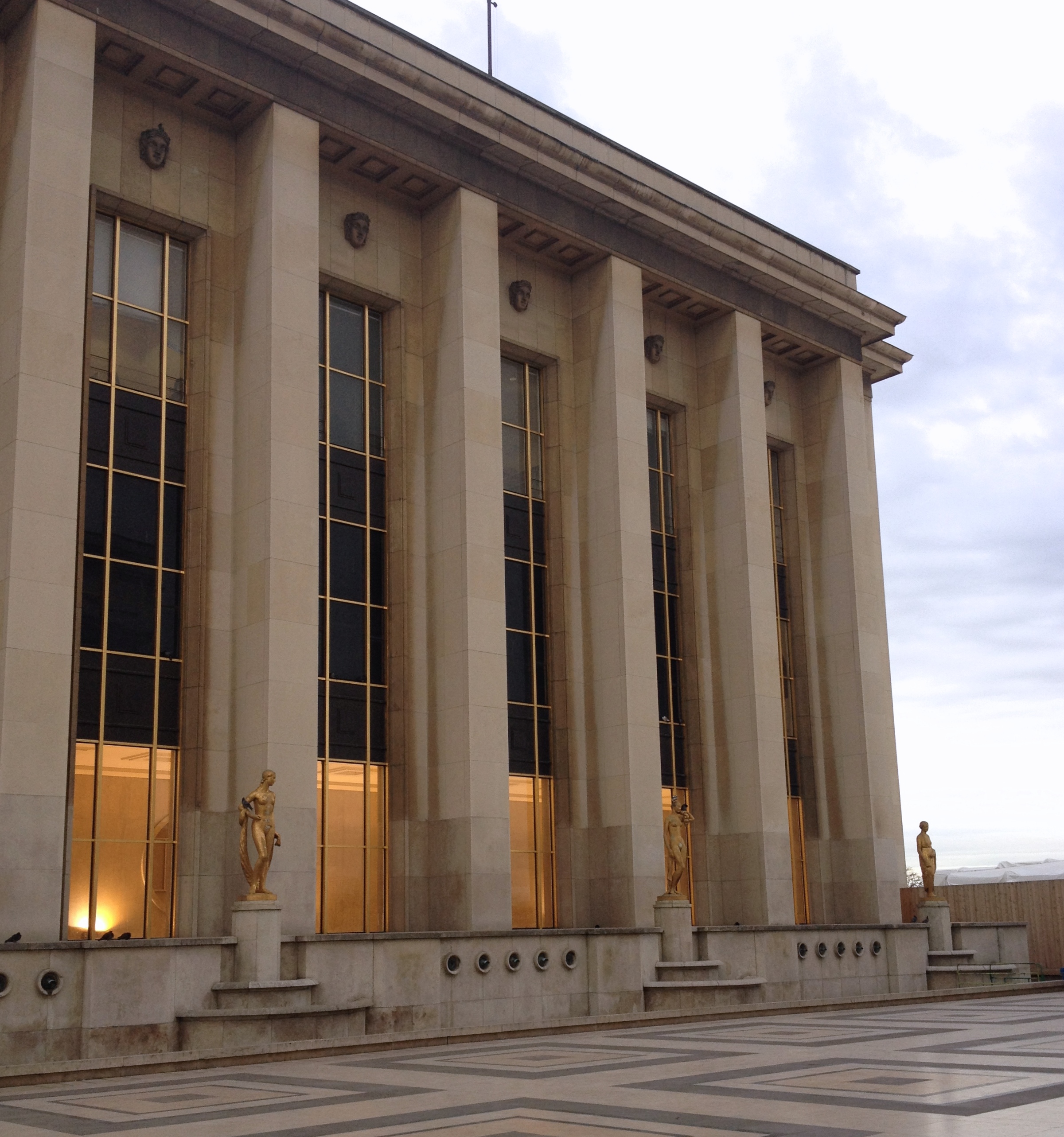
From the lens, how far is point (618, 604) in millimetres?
38500

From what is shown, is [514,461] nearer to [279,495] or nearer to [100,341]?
[279,495]

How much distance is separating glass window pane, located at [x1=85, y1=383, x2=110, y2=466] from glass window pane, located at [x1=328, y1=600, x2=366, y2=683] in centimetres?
688

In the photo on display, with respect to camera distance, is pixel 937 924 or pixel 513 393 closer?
pixel 513 393

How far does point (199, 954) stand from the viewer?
83.1 feet

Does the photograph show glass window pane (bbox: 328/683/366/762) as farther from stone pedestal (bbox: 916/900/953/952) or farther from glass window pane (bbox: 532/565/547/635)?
stone pedestal (bbox: 916/900/953/952)

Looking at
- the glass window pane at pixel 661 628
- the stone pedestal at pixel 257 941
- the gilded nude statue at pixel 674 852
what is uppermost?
the glass window pane at pixel 661 628

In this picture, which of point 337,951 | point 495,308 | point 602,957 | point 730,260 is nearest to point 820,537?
point 730,260

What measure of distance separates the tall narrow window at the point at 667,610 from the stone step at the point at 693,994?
7.19 m

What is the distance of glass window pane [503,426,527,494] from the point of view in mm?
39438

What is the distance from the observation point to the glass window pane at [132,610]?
30062 millimetres

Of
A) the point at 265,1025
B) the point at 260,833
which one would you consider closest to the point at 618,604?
the point at 260,833

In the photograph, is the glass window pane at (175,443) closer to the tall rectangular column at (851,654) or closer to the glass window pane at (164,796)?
the glass window pane at (164,796)

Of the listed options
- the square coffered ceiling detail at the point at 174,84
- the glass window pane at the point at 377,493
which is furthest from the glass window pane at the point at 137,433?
the square coffered ceiling detail at the point at 174,84

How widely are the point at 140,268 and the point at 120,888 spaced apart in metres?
14.8
